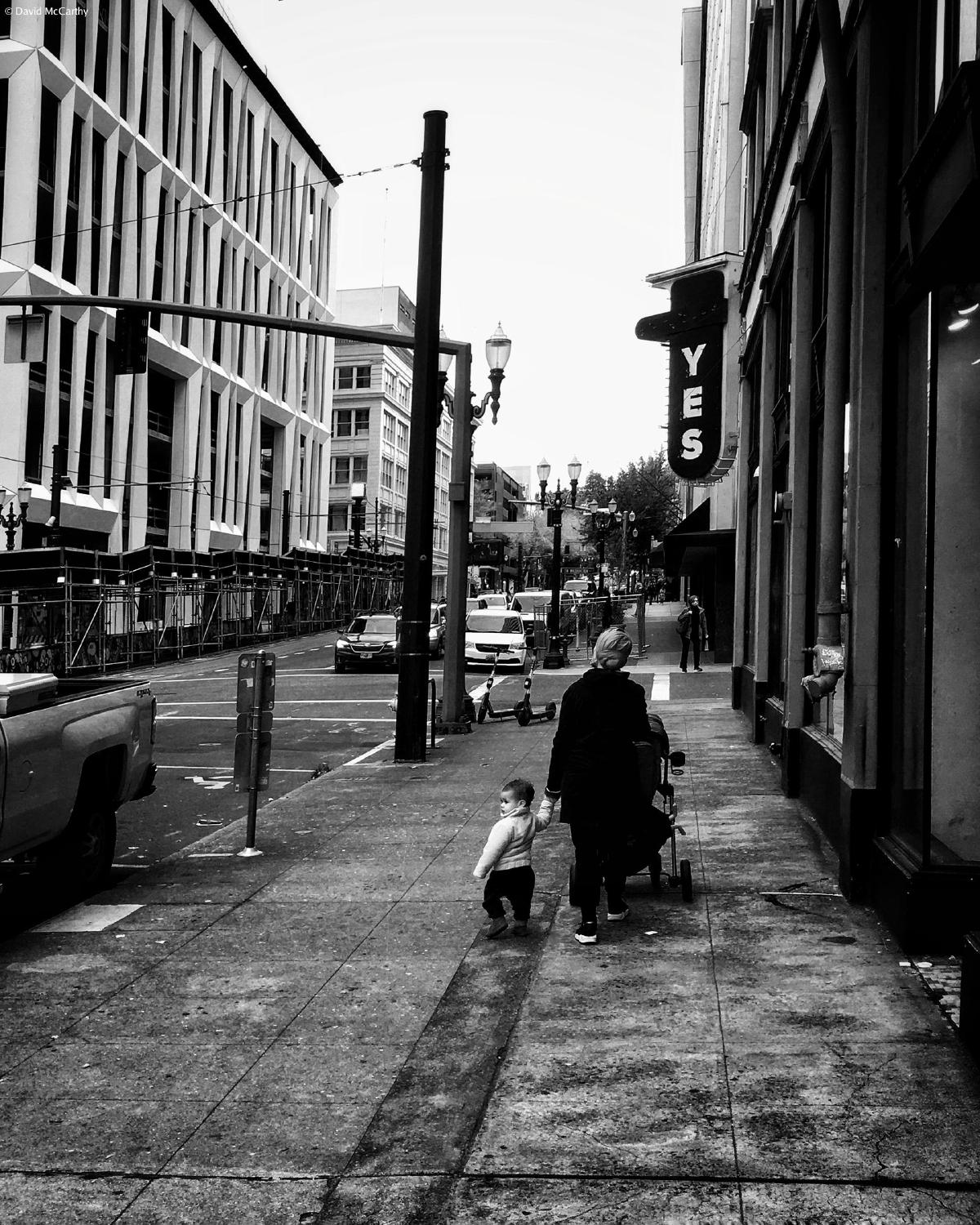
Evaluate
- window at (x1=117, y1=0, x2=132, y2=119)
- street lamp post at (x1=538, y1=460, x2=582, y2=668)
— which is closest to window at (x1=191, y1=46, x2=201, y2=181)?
window at (x1=117, y1=0, x2=132, y2=119)

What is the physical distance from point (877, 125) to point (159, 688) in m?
22.7

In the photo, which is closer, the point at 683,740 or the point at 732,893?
the point at 732,893

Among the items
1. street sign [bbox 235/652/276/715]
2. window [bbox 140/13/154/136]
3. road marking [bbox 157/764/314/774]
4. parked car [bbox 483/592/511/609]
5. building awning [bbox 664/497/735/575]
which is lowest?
road marking [bbox 157/764/314/774]

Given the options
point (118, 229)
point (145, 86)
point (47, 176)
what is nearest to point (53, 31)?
point (47, 176)

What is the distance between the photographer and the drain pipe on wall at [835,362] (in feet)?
26.9

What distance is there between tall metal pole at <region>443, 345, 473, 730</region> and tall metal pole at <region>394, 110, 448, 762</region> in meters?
1.76

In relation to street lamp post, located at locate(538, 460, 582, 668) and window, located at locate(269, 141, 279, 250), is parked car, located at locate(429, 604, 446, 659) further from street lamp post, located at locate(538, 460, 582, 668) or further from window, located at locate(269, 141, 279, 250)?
window, located at locate(269, 141, 279, 250)

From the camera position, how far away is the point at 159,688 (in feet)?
91.6

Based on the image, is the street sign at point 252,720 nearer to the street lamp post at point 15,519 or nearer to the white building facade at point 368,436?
the street lamp post at point 15,519

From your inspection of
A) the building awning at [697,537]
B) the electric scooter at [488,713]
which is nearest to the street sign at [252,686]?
the electric scooter at [488,713]

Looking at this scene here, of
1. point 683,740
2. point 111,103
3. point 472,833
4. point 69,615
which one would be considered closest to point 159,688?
point 69,615

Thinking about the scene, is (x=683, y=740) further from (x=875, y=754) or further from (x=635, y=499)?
(x=635, y=499)

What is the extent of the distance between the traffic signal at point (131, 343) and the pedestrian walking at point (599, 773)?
12.6 m

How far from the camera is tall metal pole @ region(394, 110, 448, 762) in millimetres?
15750
